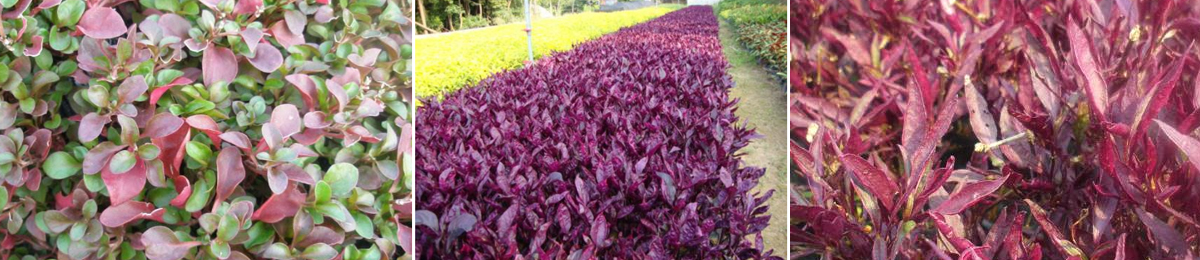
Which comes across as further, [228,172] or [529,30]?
[529,30]

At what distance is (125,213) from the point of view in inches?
36.9

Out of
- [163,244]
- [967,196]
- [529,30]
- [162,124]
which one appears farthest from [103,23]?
[967,196]

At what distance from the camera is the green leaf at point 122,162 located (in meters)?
0.89

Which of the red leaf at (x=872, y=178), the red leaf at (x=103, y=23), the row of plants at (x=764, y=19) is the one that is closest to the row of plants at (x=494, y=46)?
the row of plants at (x=764, y=19)

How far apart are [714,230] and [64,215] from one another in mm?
906

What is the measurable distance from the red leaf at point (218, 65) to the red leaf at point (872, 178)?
713 mm

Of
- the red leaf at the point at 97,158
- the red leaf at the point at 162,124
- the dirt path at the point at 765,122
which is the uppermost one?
the red leaf at the point at 162,124

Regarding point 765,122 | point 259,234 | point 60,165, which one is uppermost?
point 60,165

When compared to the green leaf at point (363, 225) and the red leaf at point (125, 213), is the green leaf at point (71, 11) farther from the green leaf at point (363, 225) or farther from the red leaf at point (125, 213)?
the green leaf at point (363, 225)

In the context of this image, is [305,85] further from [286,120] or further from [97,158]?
[97,158]

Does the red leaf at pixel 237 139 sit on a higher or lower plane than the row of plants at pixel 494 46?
higher

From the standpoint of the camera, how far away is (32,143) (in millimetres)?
945

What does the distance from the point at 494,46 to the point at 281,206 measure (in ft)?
1.70

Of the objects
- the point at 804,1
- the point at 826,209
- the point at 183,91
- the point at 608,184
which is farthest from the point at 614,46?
the point at 826,209
